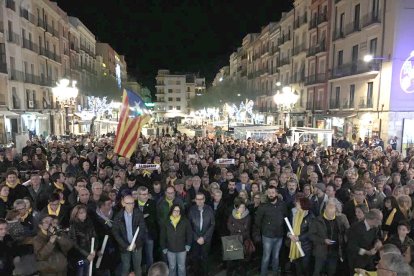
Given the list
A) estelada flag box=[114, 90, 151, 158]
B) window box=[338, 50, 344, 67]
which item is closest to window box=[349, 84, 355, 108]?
window box=[338, 50, 344, 67]

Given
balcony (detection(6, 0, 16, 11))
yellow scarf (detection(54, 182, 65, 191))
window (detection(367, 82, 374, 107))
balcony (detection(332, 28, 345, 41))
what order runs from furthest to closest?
balcony (detection(6, 0, 16, 11)) < balcony (detection(332, 28, 345, 41)) < window (detection(367, 82, 374, 107)) < yellow scarf (detection(54, 182, 65, 191))

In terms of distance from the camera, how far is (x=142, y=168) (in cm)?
923

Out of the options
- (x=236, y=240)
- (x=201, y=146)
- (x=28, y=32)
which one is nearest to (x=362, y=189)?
(x=236, y=240)

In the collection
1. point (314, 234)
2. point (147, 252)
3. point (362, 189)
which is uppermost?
point (362, 189)

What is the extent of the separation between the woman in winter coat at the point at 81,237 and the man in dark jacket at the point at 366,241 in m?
3.95

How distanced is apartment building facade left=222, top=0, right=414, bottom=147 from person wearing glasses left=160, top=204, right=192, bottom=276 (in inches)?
694

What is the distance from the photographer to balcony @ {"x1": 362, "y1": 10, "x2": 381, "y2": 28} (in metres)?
22.8

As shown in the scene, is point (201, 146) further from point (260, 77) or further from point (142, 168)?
point (260, 77)

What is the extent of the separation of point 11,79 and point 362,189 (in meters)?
30.3

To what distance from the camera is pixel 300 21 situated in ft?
120

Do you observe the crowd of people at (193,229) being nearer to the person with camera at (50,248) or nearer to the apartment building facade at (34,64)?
the person with camera at (50,248)

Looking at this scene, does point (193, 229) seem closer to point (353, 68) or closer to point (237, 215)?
point (237, 215)

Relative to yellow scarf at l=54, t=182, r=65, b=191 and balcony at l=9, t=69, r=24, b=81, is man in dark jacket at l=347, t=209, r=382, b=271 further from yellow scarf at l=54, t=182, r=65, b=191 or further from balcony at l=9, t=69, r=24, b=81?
balcony at l=9, t=69, r=24, b=81

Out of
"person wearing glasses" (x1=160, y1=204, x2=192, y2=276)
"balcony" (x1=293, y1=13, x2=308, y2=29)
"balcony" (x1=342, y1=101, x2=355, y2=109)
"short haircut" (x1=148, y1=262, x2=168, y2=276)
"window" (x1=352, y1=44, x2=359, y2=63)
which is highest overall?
"balcony" (x1=293, y1=13, x2=308, y2=29)
